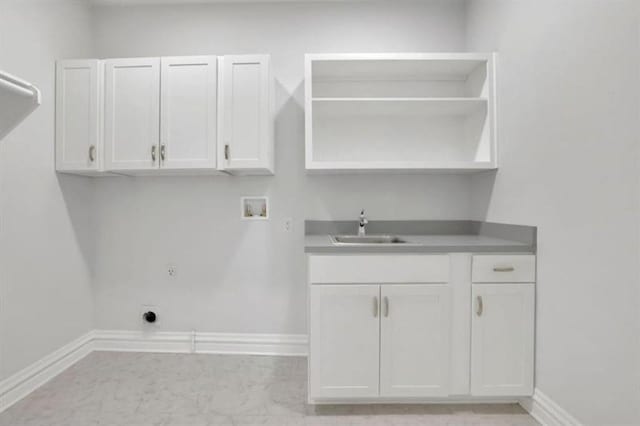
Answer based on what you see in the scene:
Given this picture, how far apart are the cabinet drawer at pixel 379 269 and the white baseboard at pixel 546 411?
2.41ft

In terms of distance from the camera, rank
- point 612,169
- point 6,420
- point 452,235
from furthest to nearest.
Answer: point 452,235, point 6,420, point 612,169

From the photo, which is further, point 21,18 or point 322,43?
point 322,43

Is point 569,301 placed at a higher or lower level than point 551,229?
lower

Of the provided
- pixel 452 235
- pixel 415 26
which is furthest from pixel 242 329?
pixel 415 26

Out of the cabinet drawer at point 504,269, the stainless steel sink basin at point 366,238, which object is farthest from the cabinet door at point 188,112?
the cabinet drawer at point 504,269

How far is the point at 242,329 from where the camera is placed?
2.56 m

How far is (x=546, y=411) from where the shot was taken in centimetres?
168

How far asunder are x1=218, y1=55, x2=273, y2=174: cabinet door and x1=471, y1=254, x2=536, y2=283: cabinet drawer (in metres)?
1.38

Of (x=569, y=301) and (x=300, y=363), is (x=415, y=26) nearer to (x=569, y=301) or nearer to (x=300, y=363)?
(x=569, y=301)

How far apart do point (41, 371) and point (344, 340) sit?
1.88m

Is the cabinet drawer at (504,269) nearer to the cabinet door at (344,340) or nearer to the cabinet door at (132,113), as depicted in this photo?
the cabinet door at (344,340)

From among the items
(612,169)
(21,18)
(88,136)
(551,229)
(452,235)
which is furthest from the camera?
(452,235)

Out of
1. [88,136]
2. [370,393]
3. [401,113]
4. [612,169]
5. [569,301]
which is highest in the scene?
[401,113]

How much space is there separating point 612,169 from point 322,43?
1.96 m
